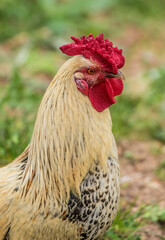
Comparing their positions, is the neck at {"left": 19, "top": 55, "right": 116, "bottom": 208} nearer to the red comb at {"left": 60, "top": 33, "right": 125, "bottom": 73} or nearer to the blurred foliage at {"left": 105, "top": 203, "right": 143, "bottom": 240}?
the red comb at {"left": 60, "top": 33, "right": 125, "bottom": 73}

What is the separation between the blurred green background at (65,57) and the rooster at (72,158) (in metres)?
1.00

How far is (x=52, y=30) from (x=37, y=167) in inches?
256

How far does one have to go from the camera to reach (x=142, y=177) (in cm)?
481

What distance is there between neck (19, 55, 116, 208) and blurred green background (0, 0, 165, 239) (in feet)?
3.39

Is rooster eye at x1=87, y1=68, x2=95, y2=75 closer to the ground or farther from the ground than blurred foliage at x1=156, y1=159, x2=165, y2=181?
farther from the ground

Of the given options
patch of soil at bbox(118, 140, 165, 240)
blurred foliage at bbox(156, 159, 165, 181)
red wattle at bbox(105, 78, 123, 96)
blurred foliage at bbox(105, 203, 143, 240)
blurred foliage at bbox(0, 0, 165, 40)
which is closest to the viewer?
red wattle at bbox(105, 78, 123, 96)

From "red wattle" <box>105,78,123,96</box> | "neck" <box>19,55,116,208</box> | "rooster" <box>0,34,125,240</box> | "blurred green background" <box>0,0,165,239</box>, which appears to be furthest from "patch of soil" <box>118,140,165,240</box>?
"red wattle" <box>105,78,123,96</box>

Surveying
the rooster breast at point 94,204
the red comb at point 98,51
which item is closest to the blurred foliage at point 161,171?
the rooster breast at point 94,204

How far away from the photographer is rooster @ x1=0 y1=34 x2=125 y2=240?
9.05 ft

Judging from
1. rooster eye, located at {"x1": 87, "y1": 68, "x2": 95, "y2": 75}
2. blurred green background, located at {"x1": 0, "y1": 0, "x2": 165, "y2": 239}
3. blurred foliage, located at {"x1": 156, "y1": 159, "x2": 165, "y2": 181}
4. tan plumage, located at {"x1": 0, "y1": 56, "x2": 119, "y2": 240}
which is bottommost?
blurred foliage, located at {"x1": 156, "y1": 159, "x2": 165, "y2": 181}

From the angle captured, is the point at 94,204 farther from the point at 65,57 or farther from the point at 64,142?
the point at 65,57

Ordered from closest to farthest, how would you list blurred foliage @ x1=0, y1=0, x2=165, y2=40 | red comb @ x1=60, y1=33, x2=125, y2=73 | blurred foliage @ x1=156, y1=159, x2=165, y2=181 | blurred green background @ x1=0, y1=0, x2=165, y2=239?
red comb @ x1=60, y1=33, x2=125, y2=73
blurred foliage @ x1=156, y1=159, x2=165, y2=181
blurred green background @ x1=0, y1=0, x2=165, y2=239
blurred foliage @ x1=0, y1=0, x2=165, y2=40

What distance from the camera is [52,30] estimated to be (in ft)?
29.3

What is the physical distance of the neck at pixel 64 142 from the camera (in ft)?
9.04
